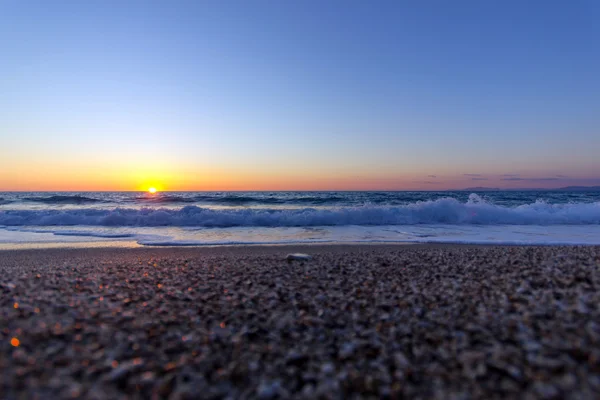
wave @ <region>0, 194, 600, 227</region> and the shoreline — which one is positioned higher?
wave @ <region>0, 194, 600, 227</region>

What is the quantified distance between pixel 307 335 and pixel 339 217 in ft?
49.9

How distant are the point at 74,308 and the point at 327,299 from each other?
2842 millimetres

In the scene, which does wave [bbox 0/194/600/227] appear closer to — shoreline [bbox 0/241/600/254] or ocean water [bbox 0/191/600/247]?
ocean water [bbox 0/191/600/247]

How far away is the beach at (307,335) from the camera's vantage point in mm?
2459

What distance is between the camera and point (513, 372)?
252cm

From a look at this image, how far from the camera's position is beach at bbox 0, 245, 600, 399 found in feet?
8.07

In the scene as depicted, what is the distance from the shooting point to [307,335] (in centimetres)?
333

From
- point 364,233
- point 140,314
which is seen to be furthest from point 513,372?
point 364,233

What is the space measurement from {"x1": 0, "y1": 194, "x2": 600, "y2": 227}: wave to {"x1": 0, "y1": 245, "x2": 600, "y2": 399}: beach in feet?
41.1

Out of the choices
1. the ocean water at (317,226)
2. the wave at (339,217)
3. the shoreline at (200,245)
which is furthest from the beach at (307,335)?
the wave at (339,217)

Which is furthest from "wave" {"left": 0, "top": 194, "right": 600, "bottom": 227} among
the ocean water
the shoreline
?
the shoreline

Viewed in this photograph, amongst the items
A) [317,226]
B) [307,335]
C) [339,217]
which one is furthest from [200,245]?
[339,217]

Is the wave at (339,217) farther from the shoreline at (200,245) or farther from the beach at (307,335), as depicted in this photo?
the beach at (307,335)

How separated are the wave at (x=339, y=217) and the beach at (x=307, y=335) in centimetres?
1251
